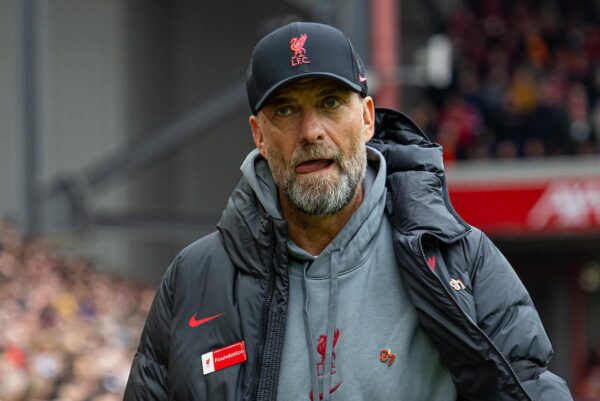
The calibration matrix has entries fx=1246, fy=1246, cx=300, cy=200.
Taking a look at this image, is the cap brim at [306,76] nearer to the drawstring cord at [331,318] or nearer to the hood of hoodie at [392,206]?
the hood of hoodie at [392,206]

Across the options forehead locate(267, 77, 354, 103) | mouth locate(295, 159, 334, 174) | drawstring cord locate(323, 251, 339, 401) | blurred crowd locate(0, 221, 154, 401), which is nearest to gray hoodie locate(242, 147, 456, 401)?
drawstring cord locate(323, 251, 339, 401)

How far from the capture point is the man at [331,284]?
2.24 metres

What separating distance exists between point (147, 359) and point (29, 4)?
1276 cm

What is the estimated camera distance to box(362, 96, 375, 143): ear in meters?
2.47

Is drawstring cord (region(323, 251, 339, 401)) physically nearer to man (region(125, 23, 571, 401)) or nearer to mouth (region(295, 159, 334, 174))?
man (region(125, 23, 571, 401))

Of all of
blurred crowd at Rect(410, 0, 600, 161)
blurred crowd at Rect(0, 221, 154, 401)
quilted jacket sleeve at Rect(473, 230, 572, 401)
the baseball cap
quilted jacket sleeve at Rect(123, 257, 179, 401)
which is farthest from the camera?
blurred crowd at Rect(410, 0, 600, 161)

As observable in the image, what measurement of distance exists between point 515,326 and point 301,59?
2.06 feet

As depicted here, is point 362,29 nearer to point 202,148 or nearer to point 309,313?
point 202,148

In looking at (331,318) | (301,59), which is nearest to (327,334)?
(331,318)

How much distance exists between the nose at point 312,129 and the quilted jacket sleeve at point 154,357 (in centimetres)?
40

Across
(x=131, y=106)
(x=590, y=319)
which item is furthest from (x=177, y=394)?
(x=131, y=106)

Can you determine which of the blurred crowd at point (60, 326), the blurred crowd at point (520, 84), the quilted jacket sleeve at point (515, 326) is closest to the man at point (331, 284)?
the quilted jacket sleeve at point (515, 326)

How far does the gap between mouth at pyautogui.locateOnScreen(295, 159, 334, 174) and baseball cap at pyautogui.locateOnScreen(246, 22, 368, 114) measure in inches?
5.5

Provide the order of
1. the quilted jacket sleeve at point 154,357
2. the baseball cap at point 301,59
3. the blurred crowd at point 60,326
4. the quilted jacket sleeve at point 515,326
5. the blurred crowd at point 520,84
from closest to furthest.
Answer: the quilted jacket sleeve at point 515,326, the baseball cap at point 301,59, the quilted jacket sleeve at point 154,357, the blurred crowd at point 60,326, the blurred crowd at point 520,84
